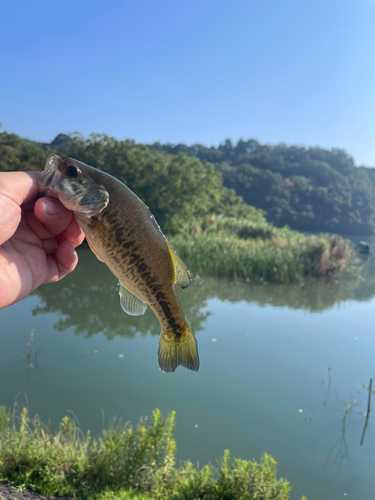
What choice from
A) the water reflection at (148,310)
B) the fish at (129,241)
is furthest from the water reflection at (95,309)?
the fish at (129,241)

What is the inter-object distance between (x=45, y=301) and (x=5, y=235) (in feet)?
32.3

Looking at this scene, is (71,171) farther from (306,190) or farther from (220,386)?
(306,190)

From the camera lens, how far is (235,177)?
50312 mm

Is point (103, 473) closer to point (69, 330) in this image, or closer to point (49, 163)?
point (49, 163)

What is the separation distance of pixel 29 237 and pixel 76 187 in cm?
56

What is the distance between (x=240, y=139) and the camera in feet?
214

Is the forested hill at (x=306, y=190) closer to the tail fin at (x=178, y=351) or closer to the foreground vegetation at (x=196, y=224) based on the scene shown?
the foreground vegetation at (x=196, y=224)

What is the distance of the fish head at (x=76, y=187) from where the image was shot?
4.42 feet

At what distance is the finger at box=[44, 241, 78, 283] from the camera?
1.82 meters

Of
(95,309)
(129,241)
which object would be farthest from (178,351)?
(95,309)

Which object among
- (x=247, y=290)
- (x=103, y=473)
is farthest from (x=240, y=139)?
(x=103, y=473)

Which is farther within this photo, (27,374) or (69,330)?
(69,330)

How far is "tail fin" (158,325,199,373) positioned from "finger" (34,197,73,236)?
670mm

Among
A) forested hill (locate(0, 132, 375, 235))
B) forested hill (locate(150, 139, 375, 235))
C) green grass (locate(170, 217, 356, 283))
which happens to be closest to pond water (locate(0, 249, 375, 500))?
green grass (locate(170, 217, 356, 283))
